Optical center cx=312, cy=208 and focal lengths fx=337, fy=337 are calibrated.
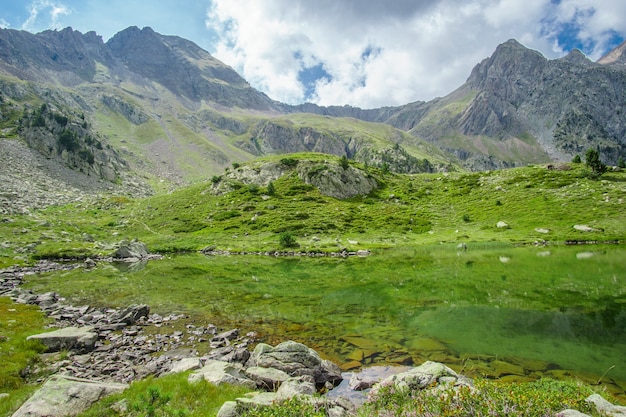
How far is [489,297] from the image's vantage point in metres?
30.1

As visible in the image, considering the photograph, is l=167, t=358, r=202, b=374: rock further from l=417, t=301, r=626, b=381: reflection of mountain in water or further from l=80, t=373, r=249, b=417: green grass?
l=417, t=301, r=626, b=381: reflection of mountain in water

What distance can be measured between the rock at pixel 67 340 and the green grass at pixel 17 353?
1.36 ft

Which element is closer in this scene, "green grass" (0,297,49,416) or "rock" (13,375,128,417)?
"rock" (13,375,128,417)

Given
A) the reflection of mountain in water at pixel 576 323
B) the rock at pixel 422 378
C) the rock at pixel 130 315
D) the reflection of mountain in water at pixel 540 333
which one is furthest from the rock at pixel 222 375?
the reflection of mountain in water at pixel 576 323

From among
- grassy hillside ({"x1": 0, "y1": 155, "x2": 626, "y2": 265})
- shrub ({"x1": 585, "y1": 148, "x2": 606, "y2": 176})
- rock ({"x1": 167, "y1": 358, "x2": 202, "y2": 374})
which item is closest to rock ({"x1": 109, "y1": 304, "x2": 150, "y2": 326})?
rock ({"x1": 167, "y1": 358, "x2": 202, "y2": 374})

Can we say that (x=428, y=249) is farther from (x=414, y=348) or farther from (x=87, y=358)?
(x=87, y=358)

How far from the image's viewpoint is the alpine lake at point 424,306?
58.1 feet

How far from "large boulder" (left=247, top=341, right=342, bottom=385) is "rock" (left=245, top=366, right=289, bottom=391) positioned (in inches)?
16.4

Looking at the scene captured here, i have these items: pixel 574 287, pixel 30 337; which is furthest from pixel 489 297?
pixel 30 337

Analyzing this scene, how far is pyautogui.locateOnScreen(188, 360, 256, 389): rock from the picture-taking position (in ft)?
44.7

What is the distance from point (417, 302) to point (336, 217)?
7996 cm

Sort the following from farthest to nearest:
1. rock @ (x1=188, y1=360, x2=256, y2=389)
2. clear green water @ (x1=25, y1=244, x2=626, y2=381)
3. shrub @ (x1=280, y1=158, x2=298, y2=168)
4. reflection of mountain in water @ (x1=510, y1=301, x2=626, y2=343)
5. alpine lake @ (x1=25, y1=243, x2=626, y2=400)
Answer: shrub @ (x1=280, y1=158, x2=298, y2=168) → reflection of mountain in water @ (x1=510, y1=301, x2=626, y2=343) → clear green water @ (x1=25, y1=244, x2=626, y2=381) → alpine lake @ (x1=25, y1=243, x2=626, y2=400) → rock @ (x1=188, y1=360, x2=256, y2=389)

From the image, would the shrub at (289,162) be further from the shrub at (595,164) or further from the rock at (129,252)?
the shrub at (595,164)

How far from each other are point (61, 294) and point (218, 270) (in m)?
21.6
